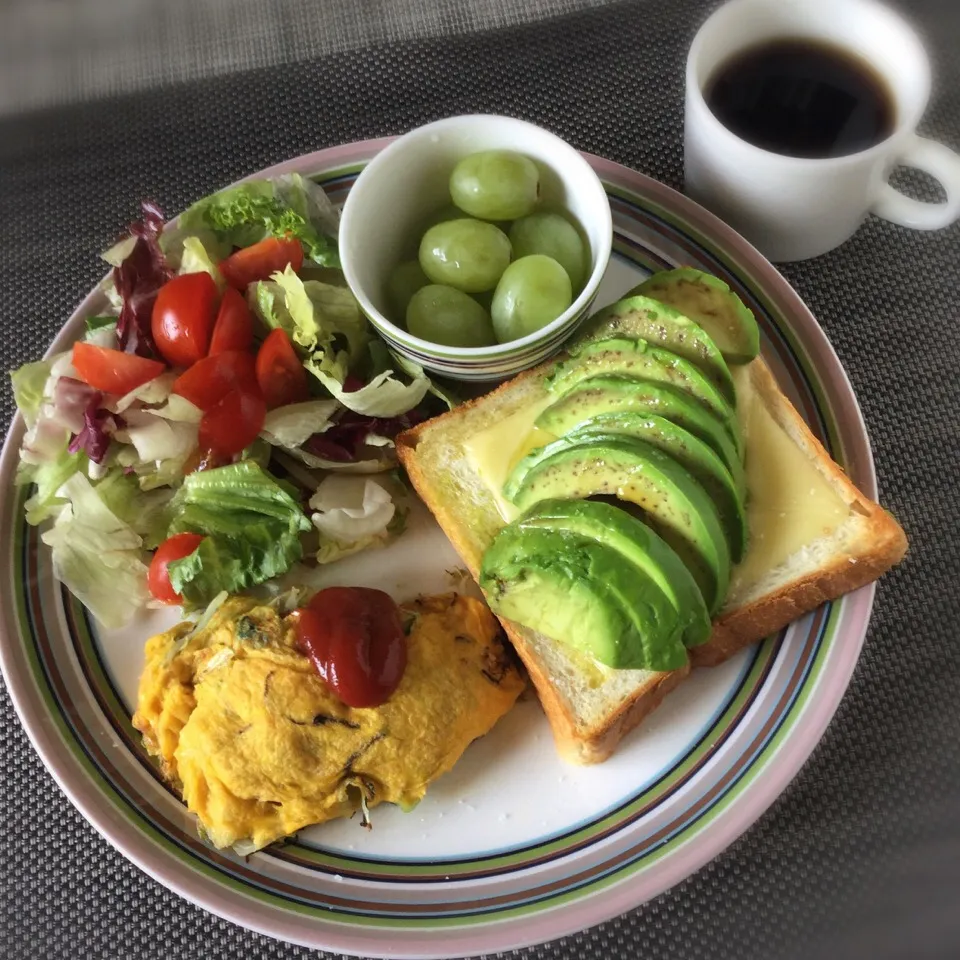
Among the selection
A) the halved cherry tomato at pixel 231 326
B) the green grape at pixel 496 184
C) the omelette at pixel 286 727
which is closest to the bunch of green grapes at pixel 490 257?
the green grape at pixel 496 184

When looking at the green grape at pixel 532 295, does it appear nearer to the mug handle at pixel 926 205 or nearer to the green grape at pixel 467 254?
the green grape at pixel 467 254

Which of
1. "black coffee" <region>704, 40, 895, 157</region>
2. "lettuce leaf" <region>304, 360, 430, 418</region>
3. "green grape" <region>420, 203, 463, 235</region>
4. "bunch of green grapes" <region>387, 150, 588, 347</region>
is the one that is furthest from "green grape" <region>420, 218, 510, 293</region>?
"black coffee" <region>704, 40, 895, 157</region>

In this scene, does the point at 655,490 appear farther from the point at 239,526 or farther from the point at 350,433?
the point at 239,526

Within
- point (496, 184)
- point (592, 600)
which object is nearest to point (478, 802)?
point (592, 600)

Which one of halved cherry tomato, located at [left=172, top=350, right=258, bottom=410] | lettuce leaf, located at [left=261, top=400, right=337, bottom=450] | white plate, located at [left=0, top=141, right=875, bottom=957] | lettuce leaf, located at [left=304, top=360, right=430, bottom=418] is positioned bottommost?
white plate, located at [left=0, top=141, right=875, bottom=957]

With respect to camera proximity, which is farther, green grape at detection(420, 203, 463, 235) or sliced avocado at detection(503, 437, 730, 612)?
green grape at detection(420, 203, 463, 235)

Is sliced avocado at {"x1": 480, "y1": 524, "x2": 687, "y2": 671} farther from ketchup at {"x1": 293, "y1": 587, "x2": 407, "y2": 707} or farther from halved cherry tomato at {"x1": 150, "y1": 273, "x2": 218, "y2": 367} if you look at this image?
halved cherry tomato at {"x1": 150, "y1": 273, "x2": 218, "y2": 367}

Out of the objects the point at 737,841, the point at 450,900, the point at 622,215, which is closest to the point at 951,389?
the point at 622,215
